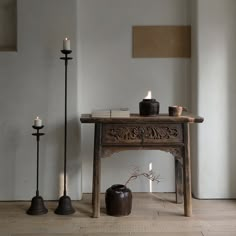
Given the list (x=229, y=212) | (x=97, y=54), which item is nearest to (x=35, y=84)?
(x=97, y=54)

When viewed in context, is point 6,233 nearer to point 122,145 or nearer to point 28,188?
point 28,188

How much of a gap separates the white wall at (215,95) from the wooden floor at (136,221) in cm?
20

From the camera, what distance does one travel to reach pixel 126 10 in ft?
10.0

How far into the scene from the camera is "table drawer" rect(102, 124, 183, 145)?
2.50 metres

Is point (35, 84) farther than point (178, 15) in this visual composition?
No

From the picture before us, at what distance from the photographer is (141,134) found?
8.19 feet

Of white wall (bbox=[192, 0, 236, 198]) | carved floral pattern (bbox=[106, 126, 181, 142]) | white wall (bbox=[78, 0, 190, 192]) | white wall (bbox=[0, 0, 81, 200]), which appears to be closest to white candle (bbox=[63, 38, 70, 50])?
white wall (bbox=[0, 0, 81, 200])

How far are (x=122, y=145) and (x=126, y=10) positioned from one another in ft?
4.01

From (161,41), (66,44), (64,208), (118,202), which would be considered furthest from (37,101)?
(161,41)

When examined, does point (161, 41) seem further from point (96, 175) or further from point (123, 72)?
point (96, 175)

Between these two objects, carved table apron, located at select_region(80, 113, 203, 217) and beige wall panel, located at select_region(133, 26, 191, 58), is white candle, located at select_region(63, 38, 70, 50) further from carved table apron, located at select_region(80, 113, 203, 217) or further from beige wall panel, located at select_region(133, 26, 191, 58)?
beige wall panel, located at select_region(133, 26, 191, 58)

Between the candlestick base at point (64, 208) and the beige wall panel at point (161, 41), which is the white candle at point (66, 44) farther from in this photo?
the candlestick base at point (64, 208)

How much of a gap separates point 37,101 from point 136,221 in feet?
3.93

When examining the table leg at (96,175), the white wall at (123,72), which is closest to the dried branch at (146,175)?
the white wall at (123,72)
